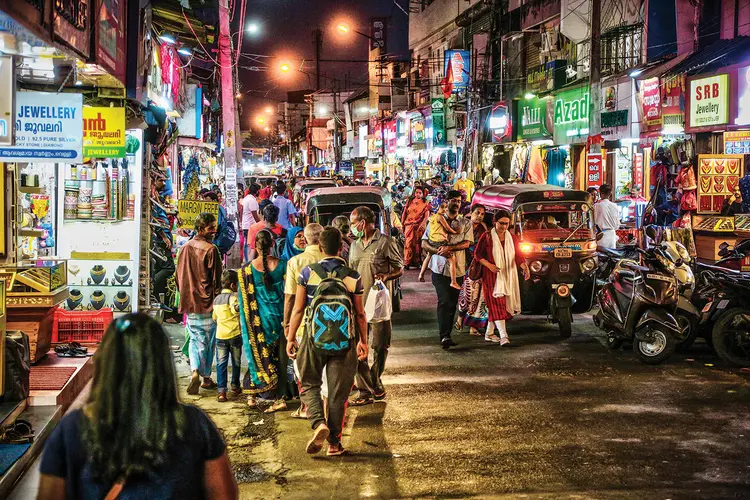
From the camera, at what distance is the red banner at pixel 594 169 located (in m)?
23.0

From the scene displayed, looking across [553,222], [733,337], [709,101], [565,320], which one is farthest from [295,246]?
[709,101]

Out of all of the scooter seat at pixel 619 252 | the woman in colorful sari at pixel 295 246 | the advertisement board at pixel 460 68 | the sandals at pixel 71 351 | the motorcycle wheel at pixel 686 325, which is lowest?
the sandals at pixel 71 351

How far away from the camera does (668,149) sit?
65.1ft

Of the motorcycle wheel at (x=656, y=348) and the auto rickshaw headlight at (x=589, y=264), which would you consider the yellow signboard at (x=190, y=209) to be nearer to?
the auto rickshaw headlight at (x=589, y=264)

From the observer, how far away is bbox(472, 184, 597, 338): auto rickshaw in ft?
41.2

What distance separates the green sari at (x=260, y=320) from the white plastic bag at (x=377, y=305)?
0.93m

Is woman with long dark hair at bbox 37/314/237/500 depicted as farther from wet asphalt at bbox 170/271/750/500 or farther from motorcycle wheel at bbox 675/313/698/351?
motorcycle wheel at bbox 675/313/698/351

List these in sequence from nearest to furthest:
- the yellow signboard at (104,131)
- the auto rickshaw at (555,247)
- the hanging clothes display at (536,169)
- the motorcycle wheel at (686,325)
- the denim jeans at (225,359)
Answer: the denim jeans at (225,359), the motorcycle wheel at (686,325), the yellow signboard at (104,131), the auto rickshaw at (555,247), the hanging clothes display at (536,169)

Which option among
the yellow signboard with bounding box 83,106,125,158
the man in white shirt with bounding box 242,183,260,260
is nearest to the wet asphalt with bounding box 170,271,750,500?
the yellow signboard with bounding box 83,106,125,158

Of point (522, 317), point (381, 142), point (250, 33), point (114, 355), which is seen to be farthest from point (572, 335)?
point (381, 142)

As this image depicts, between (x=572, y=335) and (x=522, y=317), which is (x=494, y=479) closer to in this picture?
(x=572, y=335)

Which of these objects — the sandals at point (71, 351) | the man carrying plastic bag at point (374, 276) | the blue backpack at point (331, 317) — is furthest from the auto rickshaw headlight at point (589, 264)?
the sandals at point (71, 351)

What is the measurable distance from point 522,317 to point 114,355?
11834mm

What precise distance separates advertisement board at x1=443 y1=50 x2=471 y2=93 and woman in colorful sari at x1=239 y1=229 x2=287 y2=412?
1135 inches
